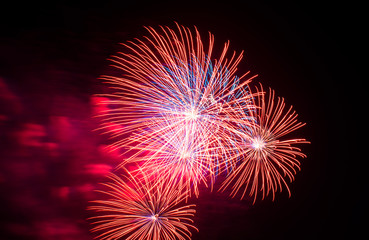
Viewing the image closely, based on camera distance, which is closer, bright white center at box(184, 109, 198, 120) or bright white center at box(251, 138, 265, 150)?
bright white center at box(184, 109, 198, 120)

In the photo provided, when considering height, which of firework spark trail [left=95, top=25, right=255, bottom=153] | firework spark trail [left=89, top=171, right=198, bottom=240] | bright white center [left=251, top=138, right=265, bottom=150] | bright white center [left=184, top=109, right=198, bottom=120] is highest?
firework spark trail [left=95, top=25, right=255, bottom=153]

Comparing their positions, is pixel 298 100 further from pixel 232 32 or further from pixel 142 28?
pixel 142 28

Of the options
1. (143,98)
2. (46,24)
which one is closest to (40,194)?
(143,98)

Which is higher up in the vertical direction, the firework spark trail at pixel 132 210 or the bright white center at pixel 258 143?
the bright white center at pixel 258 143

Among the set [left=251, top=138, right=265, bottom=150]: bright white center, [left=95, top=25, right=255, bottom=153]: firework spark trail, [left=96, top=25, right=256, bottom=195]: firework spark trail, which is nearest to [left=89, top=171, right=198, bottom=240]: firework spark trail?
[left=96, top=25, right=256, bottom=195]: firework spark trail

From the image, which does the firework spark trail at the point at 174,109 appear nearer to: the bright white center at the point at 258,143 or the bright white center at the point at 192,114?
the bright white center at the point at 192,114

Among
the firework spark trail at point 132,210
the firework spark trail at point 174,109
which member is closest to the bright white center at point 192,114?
the firework spark trail at point 174,109

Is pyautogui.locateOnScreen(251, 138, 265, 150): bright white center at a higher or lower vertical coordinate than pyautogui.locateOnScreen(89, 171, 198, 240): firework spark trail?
higher

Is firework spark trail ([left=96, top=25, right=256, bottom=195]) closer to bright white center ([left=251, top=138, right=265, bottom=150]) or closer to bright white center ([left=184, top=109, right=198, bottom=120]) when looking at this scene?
bright white center ([left=184, top=109, right=198, bottom=120])

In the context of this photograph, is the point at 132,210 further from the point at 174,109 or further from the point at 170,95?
the point at 170,95
